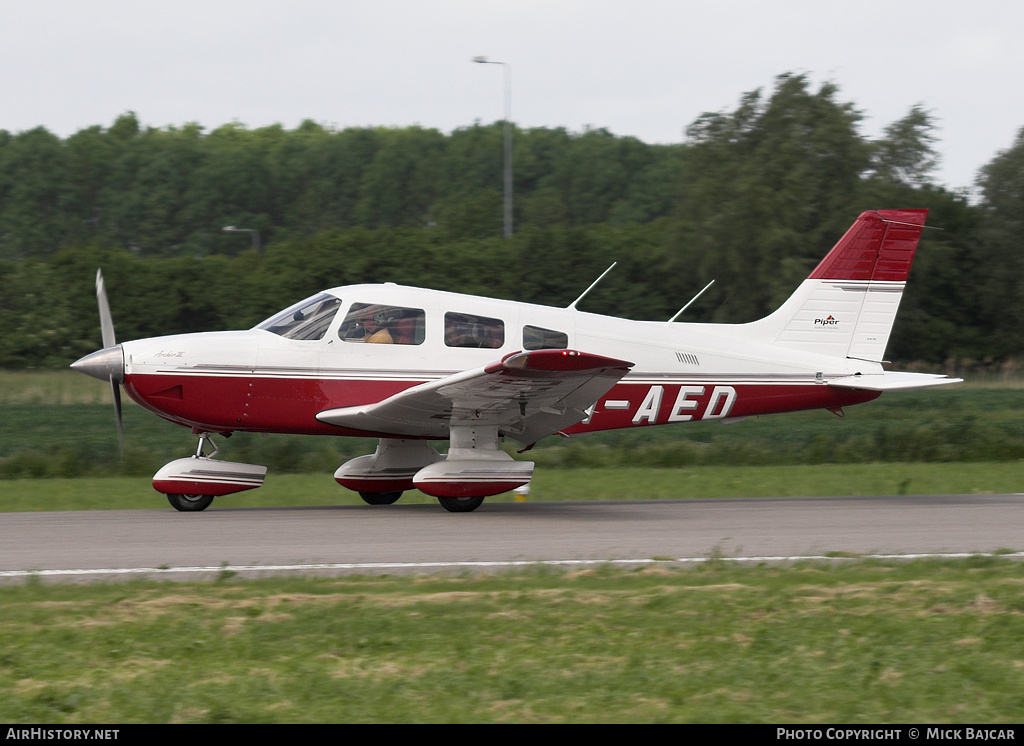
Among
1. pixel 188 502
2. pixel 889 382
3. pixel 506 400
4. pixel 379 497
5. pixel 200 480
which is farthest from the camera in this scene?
pixel 889 382

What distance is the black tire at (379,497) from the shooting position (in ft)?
39.6

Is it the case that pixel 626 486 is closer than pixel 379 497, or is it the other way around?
pixel 379 497

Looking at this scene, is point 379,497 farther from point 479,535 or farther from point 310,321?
point 479,535

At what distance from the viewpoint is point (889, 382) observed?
12297 mm

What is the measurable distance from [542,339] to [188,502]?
3.93 meters

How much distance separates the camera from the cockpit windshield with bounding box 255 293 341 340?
11258 millimetres

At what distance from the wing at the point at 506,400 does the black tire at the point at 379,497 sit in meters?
0.91

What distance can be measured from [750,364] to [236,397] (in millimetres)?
5553

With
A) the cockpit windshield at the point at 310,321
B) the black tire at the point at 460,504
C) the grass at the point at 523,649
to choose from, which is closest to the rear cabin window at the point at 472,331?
the cockpit windshield at the point at 310,321

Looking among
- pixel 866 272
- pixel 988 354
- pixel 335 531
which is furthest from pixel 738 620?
pixel 988 354

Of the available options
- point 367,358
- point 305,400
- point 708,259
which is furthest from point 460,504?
point 708,259

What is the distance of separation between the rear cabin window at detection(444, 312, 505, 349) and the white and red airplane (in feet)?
0.03

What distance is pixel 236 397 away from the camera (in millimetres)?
11117

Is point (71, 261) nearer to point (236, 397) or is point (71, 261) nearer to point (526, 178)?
point (236, 397)
